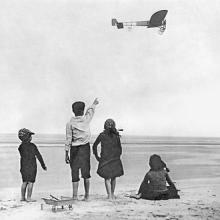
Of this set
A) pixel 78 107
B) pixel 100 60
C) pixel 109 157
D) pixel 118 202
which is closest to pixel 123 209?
pixel 118 202

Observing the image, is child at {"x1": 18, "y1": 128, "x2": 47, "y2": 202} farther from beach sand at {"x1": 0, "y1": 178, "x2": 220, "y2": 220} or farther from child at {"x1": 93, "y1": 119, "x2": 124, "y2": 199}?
child at {"x1": 93, "y1": 119, "x2": 124, "y2": 199}

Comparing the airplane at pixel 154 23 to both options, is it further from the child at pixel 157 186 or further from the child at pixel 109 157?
the child at pixel 157 186

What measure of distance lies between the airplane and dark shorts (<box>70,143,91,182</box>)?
283cm

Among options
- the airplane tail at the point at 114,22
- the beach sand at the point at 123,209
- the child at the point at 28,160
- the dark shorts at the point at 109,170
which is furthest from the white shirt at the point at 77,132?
the airplane tail at the point at 114,22

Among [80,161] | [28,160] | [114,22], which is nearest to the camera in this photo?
[80,161]

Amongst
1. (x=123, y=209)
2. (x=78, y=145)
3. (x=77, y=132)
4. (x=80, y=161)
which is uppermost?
(x=77, y=132)

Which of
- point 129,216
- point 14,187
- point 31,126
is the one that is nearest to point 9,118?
point 31,126

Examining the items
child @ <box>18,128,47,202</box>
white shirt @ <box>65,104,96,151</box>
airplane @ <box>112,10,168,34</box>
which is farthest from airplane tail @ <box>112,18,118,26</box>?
child @ <box>18,128,47,202</box>

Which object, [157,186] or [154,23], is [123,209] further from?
[154,23]

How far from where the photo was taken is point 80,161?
4.96 m

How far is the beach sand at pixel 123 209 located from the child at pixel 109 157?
0.79ft

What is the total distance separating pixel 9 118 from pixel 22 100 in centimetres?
45

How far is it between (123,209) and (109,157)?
0.93 m

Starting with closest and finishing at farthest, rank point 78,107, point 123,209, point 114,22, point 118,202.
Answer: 1. point 123,209
2. point 118,202
3. point 78,107
4. point 114,22
